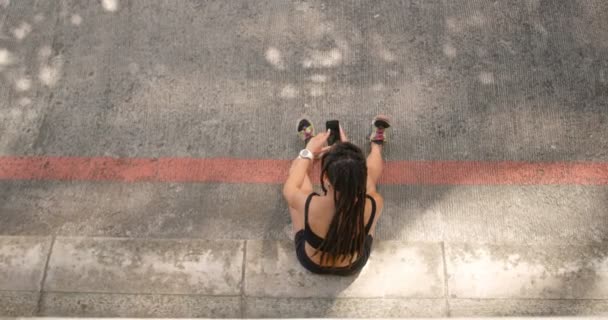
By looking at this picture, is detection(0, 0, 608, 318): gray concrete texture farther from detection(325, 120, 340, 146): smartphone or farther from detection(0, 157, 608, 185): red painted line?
detection(325, 120, 340, 146): smartphone

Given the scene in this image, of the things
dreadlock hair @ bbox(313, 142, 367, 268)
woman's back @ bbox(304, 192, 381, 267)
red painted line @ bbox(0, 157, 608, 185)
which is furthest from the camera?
red painted line @ bbox(0, 157, 608, 185)

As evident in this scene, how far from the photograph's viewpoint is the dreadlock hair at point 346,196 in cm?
282

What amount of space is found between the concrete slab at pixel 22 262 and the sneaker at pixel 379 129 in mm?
2550

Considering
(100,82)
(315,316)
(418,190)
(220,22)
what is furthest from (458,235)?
(100,82)

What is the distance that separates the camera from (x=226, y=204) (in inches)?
159

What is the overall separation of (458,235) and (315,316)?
1.26m

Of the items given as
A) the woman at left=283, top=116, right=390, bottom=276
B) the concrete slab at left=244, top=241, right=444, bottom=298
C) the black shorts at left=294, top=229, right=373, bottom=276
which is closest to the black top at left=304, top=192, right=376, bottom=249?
the woman at left=283, top=116, right=390, bottom=276

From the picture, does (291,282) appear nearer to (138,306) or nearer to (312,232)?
(312,232)

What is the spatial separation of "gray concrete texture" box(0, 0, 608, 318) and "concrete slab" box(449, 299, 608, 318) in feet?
0.04

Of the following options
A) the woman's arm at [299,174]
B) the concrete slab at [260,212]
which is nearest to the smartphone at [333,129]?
the woman's arm at [299,174]

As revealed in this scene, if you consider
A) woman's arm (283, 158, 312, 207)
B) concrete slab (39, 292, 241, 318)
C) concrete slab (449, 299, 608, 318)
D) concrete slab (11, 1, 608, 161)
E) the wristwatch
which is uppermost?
concrete slab (11, 1, 608, 161)

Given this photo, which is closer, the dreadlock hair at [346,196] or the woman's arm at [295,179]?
the dreadlock hair at [346,196]

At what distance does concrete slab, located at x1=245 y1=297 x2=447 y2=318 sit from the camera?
3471 millimetres

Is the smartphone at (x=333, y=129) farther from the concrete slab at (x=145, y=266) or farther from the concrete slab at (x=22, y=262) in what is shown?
the concrete slab at (x=22, y=262)
